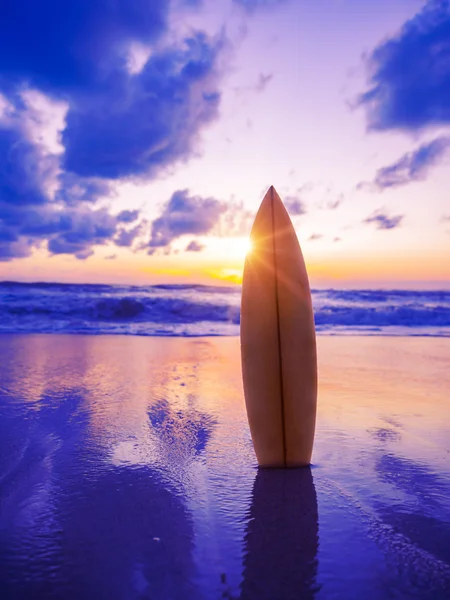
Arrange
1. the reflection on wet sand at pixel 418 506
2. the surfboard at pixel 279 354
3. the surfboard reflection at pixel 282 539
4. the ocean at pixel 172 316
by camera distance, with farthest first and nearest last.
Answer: the ocean at pixel 172 316
the surfboard at pixel 279 354
the reflection on wet sand at pixel 418 506
the surfboard reflection at pixel 282 539

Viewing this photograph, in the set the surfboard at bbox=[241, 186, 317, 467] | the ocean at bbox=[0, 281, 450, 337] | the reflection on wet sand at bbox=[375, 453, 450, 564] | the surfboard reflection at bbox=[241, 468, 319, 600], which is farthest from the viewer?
the ocean at bbox=[0, 281, 450, 337]

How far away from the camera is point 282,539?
6.87ft

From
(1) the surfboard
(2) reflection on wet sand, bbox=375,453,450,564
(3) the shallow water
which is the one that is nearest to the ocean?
(3) the shallow water

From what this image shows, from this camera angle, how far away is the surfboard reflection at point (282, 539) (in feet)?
5.70

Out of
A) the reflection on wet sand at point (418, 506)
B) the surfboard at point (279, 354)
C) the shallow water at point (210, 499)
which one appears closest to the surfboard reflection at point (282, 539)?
the shallow water at point (210, 499)

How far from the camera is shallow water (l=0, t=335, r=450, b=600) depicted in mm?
1789

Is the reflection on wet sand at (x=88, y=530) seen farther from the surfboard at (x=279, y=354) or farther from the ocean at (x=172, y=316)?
the ocean at (x=172, y=316)

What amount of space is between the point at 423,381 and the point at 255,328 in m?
3.56

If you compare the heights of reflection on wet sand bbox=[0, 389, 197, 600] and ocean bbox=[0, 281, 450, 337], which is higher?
ocean bbox=[0, 281, 450, 337]

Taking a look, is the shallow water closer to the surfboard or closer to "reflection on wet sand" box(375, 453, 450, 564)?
"reflection on wet sand" box(375, 453, 450, 564)

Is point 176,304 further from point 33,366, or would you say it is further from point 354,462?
point 354,462

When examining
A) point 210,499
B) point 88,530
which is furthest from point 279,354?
point 88,530

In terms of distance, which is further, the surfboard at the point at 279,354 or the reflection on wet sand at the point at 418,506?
the surfboard at the point at 279,354

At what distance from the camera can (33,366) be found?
6.54 metres
